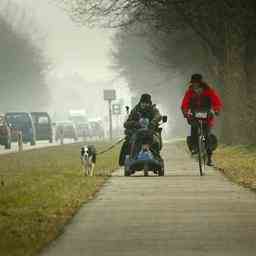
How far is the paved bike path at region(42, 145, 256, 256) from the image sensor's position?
1005 cm

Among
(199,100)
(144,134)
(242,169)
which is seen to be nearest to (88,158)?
(144,134)

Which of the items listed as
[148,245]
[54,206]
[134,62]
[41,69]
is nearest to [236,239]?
[148,245]

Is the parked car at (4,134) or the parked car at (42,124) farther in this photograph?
the parked car at (42,124)

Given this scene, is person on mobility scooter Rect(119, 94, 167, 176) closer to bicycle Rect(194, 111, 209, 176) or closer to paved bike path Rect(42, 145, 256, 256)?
bicycle Rect(194, 111, 209, 176)

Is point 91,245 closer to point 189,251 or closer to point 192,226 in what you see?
point 189,251

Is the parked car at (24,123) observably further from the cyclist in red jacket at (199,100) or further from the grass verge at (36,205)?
the cyclist in red jacket at (199,100)

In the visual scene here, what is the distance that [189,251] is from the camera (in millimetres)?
9820

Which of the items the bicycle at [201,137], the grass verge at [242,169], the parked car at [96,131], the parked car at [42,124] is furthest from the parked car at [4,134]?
the parked car at [96,131]

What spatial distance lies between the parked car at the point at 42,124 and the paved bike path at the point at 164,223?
51748mm

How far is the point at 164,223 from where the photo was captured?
1222 cm

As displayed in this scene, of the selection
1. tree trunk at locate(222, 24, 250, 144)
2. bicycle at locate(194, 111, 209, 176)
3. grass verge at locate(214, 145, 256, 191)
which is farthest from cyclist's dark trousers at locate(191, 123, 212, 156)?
tree trunk at locate(222, 24, 250, 144)

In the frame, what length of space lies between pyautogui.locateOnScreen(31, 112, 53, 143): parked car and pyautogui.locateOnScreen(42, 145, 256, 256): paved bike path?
51748 mm

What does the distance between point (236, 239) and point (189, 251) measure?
99cm

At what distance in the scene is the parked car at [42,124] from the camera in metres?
70.1
